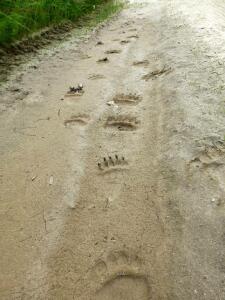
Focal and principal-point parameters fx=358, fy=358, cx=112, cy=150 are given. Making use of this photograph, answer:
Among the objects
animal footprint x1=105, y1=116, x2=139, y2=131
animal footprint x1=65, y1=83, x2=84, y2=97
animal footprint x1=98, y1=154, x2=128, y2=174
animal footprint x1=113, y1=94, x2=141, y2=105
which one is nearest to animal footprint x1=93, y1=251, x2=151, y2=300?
animal footprint x1=98, y1=154, x2=128, y2=174

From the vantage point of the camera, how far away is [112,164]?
2477 mm

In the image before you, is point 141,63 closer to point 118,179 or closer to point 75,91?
point 75,91

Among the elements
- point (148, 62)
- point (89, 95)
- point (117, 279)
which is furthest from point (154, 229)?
point (148, 62)

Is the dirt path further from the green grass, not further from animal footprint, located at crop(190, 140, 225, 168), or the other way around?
the green grass

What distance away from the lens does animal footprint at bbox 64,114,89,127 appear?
3.01 m

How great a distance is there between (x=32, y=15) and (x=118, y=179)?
374 centimetres

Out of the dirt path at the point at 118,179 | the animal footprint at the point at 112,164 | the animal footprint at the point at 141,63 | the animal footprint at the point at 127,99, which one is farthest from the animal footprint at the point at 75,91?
the animal footprint at the point at 112,164

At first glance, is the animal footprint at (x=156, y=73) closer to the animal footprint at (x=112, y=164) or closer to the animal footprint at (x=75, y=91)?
the animal footprint at (x=75, y=91)

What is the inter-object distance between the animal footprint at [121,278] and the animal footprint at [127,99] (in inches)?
68.2

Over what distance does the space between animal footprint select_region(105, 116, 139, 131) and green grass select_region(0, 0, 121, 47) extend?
7.53 feet

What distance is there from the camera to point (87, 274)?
5.65ft

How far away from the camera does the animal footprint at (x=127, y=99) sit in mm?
3252

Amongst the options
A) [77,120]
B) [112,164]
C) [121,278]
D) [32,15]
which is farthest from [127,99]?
[32,15]

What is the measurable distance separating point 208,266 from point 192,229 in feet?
0.76
